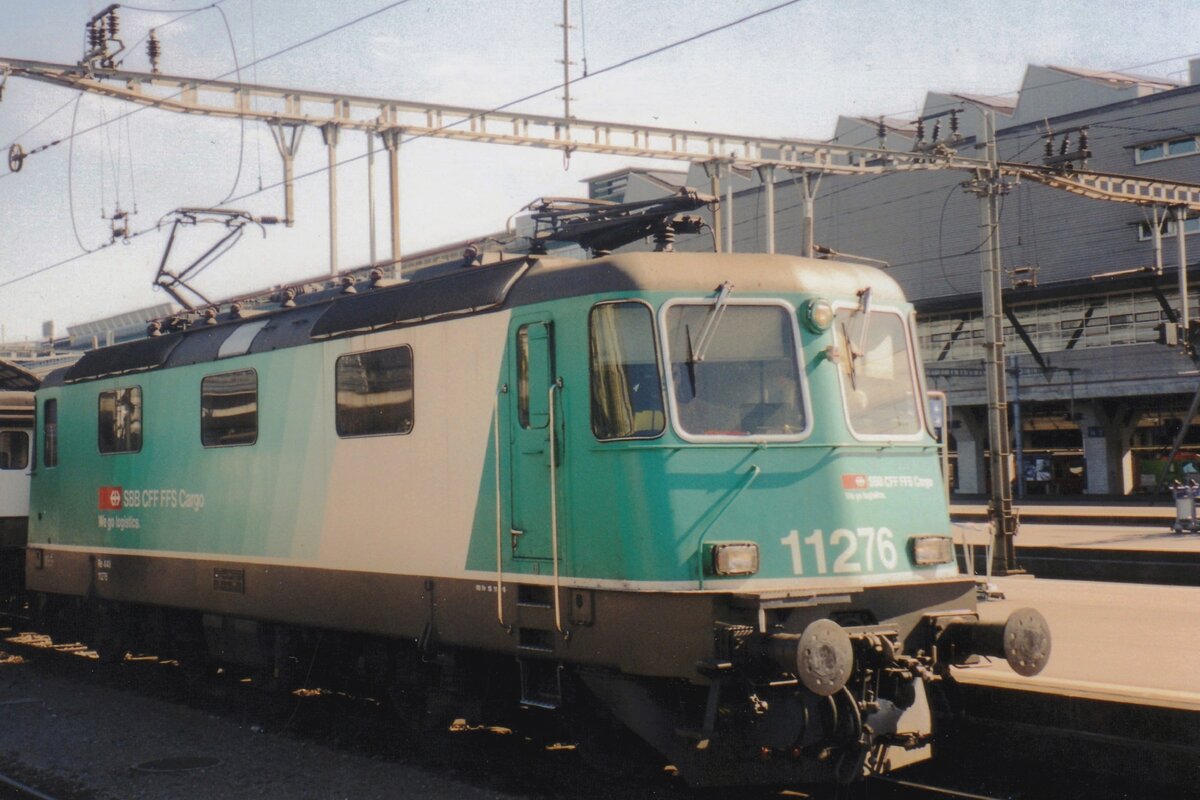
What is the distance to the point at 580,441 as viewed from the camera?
8008 millimetres

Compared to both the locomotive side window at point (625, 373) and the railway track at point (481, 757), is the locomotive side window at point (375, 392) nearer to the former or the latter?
the locomotive side window at point (625, 373)

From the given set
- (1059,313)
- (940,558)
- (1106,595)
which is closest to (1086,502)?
(1059,313)

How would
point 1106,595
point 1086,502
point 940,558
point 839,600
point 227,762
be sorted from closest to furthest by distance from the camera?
point 839,600 < point 940,558 < point 227,762 < point 1106,595 < point 1086,502

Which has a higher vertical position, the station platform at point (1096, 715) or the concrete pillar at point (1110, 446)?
the concrete pillar at point (1110, 446)

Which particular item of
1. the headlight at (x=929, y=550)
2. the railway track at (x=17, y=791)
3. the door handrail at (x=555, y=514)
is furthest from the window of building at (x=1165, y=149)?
the railway track at (x=17, y=791)

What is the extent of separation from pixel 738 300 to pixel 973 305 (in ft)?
136

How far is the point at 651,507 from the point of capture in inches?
300

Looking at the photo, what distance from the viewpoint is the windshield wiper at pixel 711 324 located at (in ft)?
25.8

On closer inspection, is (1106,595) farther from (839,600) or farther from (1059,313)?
(1059,313)

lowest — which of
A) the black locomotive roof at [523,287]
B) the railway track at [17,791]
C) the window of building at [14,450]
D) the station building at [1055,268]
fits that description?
the railway track at [17,791]

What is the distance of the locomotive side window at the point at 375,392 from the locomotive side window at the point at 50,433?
20.9ft

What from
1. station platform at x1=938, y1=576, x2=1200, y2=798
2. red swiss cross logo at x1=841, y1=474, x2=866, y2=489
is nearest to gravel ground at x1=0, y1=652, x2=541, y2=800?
red swiss cross logo at x1=841, y1=474, x2=866, y2=489

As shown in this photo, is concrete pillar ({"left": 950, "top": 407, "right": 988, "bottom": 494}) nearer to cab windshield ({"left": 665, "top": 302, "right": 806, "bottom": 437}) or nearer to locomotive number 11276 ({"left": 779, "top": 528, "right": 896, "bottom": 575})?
locomotive number 11276 ({"left": 779, "top": 528, "right": 896, "bottom": 575})

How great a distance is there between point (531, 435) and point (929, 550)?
2669 millimetres
